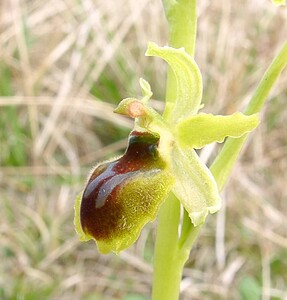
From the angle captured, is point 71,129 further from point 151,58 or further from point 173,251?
point 173,251

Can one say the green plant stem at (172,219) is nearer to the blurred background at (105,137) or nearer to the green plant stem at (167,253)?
the green plant stem at (167,253)

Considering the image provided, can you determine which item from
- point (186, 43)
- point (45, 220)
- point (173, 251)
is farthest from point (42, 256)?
point (186, 43)

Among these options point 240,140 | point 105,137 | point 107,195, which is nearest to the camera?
point 107,195

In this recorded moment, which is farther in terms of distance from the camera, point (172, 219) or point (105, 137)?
point (105, 137)

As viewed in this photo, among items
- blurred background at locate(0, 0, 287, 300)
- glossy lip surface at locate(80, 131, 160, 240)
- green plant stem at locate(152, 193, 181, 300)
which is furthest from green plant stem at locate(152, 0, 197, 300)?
blurred background at locate(0, 0, 287, 300)

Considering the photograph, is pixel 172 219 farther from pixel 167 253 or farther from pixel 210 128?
pixel 210 128

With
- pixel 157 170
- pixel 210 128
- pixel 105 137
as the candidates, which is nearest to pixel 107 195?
pixel 157 170

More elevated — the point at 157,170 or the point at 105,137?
the point at 105,137

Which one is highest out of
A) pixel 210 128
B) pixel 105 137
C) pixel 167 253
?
pixel 105 137
